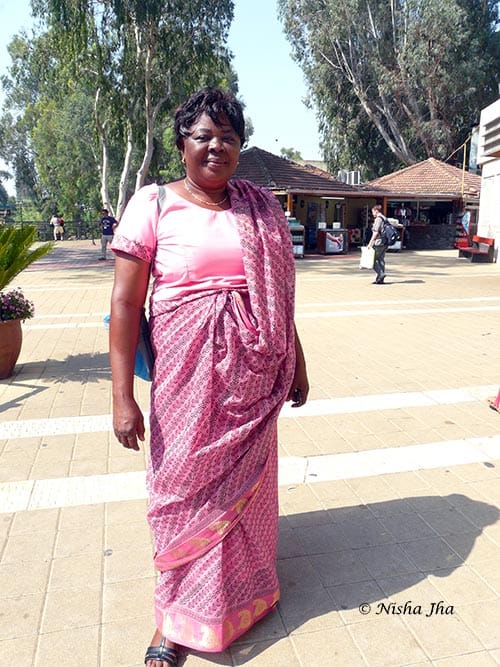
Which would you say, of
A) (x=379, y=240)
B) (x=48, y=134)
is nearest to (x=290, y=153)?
(x=48, y=134)

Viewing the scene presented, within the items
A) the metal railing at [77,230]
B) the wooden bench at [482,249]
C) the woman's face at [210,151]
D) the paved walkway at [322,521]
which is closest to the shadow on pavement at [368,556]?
the paved walkway at [322,521]

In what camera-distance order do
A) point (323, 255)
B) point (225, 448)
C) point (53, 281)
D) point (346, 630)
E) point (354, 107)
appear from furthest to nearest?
point (354, 107) < point (323, 255) < point (53, 281) < point (346, 630) < point (225, 448)

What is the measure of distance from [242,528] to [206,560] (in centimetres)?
16

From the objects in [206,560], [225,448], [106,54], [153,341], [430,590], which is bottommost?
[430,590]

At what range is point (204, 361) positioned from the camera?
1.90 metres

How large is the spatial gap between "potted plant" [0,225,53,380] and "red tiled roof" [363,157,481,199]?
64.1 ft

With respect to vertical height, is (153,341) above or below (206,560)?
above

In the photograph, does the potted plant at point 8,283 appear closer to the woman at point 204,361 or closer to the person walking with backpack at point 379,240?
the woman at point 204,361

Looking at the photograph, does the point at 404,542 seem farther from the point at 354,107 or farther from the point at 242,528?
the point at 354,107

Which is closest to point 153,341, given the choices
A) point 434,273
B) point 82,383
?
point 82,383

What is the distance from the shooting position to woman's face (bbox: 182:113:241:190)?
198 centimetres

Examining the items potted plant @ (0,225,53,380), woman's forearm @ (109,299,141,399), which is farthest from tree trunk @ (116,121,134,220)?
woman's forearm @ (109,299,141,399)

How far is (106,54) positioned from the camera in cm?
1731

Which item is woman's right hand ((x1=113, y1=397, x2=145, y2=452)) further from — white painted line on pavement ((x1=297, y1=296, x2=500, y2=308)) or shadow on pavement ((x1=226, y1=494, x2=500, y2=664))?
white painted line on pavement ((x1=297, y1=296, x2=500, y2=308))
